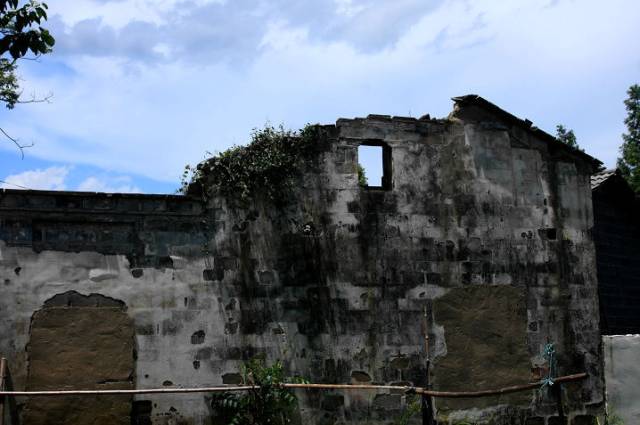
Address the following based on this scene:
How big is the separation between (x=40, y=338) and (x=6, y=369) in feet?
1.75

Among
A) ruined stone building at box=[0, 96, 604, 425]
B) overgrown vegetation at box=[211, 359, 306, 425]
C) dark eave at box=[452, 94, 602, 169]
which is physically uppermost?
dark eave at box=[452, 94, 602, 169]

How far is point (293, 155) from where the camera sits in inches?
442

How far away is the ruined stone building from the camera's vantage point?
9.88m

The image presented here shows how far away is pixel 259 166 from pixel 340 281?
1.92 m

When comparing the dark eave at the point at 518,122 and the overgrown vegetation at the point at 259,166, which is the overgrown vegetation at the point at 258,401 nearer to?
the overgrown vegetation at the point at 259,166

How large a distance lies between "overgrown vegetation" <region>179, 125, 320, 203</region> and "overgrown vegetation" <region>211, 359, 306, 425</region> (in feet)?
7.48

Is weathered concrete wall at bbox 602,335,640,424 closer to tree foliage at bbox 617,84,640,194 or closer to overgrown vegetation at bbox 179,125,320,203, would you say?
overgrown vegetation at bbox 179,125,320,203

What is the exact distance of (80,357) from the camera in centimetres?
978

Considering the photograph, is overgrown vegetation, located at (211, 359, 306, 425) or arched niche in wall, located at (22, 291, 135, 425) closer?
arched niche in wall, located at (22, 291, 135, 425)

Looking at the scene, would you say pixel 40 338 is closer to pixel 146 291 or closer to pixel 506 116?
pixel 146 291

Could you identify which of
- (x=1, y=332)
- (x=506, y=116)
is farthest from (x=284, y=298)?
(x=506, y=116)

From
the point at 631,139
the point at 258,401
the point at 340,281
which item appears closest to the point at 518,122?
the point at 340,281

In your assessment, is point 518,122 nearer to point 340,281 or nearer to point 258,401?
point 340,281

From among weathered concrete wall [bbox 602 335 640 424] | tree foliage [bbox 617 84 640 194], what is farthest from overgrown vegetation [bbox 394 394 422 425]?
tree foliage [bbox 617 84 640 194]
